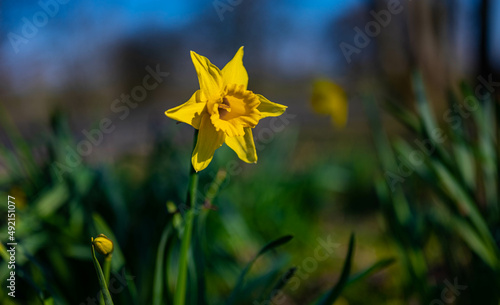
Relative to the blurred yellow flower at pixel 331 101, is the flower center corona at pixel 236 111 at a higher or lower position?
higher

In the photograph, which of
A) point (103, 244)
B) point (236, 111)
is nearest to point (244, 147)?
point (236, 111)

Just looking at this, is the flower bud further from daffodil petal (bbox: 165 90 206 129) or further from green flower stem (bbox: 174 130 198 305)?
daffodil petal (bbox: 165 90 206 129)

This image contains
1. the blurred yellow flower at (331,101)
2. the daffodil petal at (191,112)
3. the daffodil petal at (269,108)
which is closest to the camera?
the daffodil petal at (191,112)

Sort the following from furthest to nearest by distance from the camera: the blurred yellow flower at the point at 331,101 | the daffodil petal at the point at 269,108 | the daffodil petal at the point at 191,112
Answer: the blurred yellow flower at the point at 331,101 < the daffodil petal at the point at 269,108 < the daffodil petal at the point at 191,112

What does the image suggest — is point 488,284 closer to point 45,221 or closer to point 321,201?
point 45,221

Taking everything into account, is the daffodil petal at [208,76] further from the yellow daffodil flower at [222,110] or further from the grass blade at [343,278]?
the grass blade at [343,278]

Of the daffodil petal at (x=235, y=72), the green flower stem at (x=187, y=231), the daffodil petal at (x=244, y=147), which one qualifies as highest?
the daffodil petal at (x=235, y=72)

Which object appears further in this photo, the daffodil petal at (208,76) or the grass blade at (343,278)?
the grass blade at (343,278)

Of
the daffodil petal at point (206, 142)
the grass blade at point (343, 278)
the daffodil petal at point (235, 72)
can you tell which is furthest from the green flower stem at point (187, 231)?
the grass blade at point (343, 278)

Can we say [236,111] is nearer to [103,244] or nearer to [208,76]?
[208,76]
